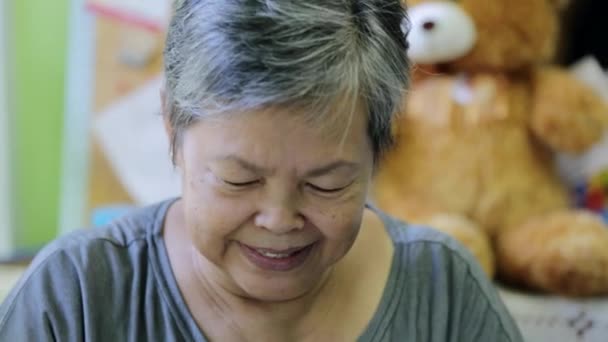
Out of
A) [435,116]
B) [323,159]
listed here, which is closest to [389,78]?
[323,159]

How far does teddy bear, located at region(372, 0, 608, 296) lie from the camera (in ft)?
4.65

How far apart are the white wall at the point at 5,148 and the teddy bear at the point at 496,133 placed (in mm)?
760

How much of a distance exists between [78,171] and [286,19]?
110cm

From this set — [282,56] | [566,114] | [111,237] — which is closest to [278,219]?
[282,56]

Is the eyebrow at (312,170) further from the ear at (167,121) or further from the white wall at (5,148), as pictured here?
the white wall at (5,148)

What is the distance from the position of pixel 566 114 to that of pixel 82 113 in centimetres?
96

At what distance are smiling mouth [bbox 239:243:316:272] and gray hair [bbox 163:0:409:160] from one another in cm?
14

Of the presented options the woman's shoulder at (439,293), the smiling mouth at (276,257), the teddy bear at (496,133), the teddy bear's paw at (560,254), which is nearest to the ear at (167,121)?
the smiling mouth at (276,257)

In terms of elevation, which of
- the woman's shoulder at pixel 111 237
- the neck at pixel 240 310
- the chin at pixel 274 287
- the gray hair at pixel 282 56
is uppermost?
the gray hair at pixel 282 56

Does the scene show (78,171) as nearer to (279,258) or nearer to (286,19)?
(279,258)

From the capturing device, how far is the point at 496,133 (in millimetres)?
1465

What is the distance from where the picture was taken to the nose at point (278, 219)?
0.78 m

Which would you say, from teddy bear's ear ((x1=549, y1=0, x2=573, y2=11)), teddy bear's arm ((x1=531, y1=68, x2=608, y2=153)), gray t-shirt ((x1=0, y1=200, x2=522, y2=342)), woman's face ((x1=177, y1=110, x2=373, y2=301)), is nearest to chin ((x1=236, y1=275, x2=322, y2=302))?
woman's face ((x1=177, y1=110, x2=373, y2=301))

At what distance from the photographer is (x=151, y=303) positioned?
3.01 feet
